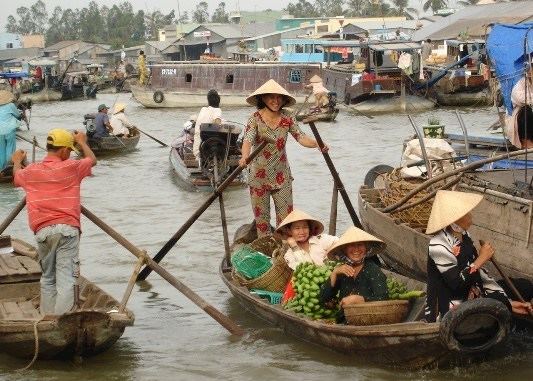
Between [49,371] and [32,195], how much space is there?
1.08 m

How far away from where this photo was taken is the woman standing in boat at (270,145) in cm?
750

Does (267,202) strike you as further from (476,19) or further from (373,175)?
(476,19)

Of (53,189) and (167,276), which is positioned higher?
(53,189)

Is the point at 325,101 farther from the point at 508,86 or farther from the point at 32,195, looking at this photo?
the point at 32,195

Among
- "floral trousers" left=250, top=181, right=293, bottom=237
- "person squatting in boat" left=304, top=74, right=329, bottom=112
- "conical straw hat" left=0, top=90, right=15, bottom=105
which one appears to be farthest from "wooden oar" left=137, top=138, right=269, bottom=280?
"person squatting in boat" left=304, top=74, right=329, bottom=112

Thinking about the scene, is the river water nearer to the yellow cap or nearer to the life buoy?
the yellow cap

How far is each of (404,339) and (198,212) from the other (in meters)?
2.73

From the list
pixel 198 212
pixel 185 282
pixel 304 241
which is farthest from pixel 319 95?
pixel 304 241

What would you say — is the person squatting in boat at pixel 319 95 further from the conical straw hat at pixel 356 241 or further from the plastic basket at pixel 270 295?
the conical straw hat at pixel 356 241

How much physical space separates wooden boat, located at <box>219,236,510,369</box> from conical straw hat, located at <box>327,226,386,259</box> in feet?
1.31

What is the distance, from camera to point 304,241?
6719 millimetres

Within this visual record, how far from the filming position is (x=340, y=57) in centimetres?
4047

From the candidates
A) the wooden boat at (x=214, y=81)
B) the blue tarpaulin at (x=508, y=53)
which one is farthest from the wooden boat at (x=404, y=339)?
the wooden boat at (x=214, y=81)

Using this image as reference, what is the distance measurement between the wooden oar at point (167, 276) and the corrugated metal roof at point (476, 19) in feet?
58.1
